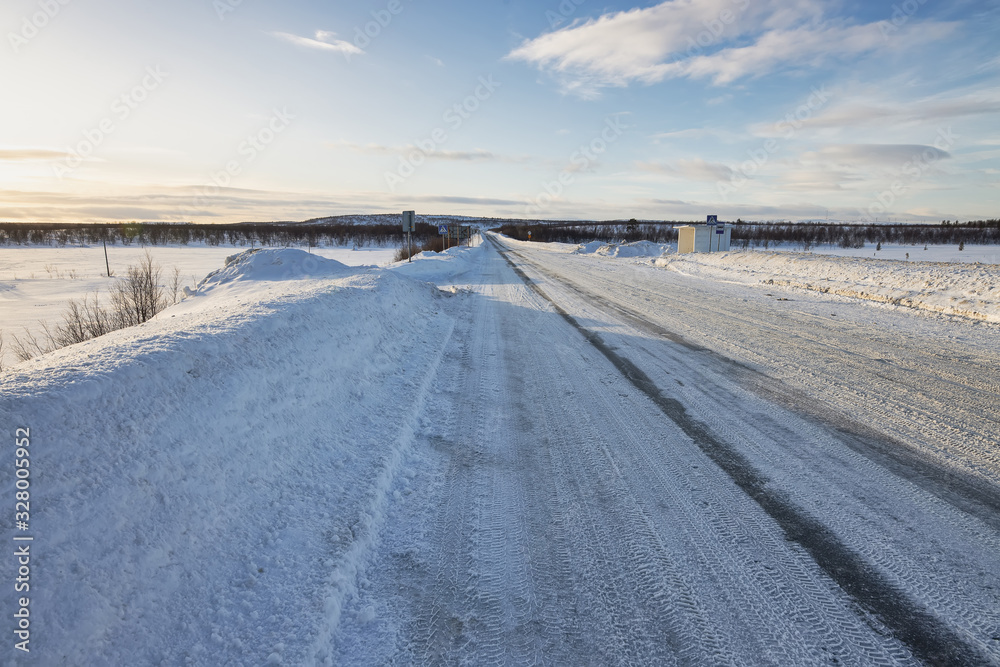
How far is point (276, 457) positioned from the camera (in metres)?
3.42

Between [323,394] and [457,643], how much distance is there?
2.97 metres

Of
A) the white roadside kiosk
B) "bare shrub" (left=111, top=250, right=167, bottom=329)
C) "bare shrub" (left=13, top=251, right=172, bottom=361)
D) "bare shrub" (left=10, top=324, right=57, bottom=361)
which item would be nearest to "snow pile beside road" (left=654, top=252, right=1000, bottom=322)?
the white roadside kiosk

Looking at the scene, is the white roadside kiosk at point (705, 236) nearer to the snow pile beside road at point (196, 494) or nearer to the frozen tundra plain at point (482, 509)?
the frozen tundra plain at point (482, 509)

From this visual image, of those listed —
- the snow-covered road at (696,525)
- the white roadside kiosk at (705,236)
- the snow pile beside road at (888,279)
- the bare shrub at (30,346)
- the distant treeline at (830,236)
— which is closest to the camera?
the snow-covered road at (696,525)

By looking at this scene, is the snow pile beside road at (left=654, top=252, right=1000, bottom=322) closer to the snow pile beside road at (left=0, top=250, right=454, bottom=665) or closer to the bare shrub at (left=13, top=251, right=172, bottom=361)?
the snow pile beside road at (left=0, top=250, right=454, bottom=665)

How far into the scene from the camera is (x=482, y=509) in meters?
3.22

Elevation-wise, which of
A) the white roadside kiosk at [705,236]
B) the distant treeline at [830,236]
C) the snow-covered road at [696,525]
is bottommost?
the snow-covered road at [696,525]

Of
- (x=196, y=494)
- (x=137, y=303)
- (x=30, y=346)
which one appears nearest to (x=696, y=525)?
(x=196, y=494)

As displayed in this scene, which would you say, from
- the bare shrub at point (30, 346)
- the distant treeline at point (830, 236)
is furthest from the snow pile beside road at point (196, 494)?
the distant treeline at point (830, 236)

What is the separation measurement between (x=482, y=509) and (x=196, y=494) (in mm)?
1742

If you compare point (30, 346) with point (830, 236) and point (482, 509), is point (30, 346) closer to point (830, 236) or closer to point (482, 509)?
point (482, 509)

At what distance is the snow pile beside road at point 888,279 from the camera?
9.85 m

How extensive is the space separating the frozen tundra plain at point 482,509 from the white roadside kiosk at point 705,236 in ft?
95.4

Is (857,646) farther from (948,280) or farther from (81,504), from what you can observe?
(948,280)
